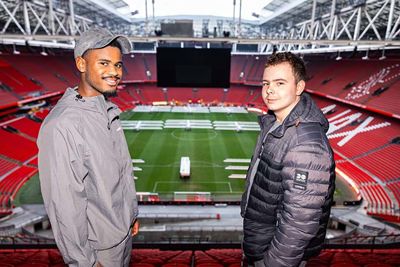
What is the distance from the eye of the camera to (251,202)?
8.83 feet

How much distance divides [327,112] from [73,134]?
30.0m

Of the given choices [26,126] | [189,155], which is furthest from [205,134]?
[26,126]

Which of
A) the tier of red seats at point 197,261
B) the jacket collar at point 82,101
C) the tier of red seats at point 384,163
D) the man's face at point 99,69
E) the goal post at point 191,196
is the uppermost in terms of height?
the man's face at point 99,69

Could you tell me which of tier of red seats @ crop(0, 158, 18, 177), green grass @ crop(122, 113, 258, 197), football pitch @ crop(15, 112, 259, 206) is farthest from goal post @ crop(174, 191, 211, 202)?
tier of red seats @ crop(0, 158, 18, 177)

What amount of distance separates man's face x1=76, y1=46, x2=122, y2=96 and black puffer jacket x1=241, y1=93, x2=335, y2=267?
1484 millimetres

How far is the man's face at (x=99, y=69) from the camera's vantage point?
2324 mm

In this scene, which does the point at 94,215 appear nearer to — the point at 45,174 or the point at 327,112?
the point at 45,174

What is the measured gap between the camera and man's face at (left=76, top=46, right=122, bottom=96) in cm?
232

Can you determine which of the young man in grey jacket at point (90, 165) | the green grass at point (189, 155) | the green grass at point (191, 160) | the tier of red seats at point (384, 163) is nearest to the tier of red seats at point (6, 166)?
the green grass at point (191, 160)

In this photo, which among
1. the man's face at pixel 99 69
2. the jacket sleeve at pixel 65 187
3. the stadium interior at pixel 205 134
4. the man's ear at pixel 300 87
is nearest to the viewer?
the jacket sleeve at pixel 65 187

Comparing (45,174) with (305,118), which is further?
(305,118)

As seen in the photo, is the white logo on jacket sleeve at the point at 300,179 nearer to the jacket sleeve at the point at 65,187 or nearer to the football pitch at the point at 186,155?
the jacket sleeve at the point at 65,187

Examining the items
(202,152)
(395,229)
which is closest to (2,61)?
(202,152)

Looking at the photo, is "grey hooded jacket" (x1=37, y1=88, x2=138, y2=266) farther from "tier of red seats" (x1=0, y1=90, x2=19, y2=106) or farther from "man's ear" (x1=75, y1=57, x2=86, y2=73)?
"tier of red seats" (x1=0, y1=90, x2=19, y2=106)
